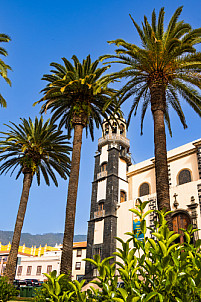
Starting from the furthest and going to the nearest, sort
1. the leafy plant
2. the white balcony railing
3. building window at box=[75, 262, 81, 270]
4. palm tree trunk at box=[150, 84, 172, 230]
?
1. building window at box=[75, 262, 81, 270]
2. the white balcony railing
3. palm tree trunk at box=[150, 84, 172, 230]
4. the leafy plant

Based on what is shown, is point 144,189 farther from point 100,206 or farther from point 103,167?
point 103,167

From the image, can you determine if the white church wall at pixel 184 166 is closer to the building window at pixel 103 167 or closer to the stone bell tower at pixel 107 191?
the stone bell tower at pixel 107 191

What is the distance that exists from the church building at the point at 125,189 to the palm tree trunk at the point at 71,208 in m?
8.87

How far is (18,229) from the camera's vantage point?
74.5 feet

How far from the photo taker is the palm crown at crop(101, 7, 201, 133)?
14.1 m

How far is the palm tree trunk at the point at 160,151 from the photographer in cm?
1199

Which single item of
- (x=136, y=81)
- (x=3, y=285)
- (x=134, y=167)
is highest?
(x=134, y=167)

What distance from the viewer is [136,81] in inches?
635

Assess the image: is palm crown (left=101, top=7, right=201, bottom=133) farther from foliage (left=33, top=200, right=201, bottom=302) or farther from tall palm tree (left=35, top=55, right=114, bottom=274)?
foliage (left=33, top=200, right=201, bottom=302)

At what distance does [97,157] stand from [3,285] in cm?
2608

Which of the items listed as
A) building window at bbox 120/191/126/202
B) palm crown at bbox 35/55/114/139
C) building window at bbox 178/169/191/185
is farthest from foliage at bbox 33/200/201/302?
building window at bbox 120/191/126/202

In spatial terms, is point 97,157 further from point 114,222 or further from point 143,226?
point 143,226

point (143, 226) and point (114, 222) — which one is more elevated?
point (114, 222)

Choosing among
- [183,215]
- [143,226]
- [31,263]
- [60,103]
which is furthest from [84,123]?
[31,263]
